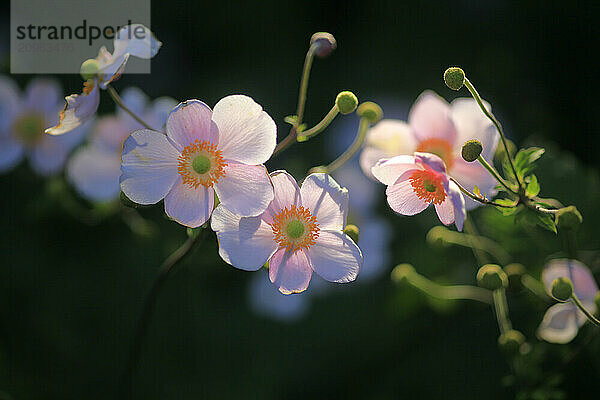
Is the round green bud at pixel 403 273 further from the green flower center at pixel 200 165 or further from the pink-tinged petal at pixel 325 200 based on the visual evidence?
the green flower center at pixel 200 165

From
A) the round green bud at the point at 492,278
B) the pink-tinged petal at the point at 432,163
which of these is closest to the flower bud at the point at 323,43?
the pink-tinged petal at the point at 432,163

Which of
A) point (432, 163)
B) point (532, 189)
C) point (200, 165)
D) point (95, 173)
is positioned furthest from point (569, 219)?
point (95, 173)

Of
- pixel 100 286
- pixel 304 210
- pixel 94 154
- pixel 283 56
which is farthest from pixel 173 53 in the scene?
pixel 304 210

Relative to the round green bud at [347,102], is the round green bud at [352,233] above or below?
below

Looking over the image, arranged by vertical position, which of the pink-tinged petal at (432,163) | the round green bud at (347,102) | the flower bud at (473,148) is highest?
the round green bud at (347,102)

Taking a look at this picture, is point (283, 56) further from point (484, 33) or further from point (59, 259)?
point (59, 259)
